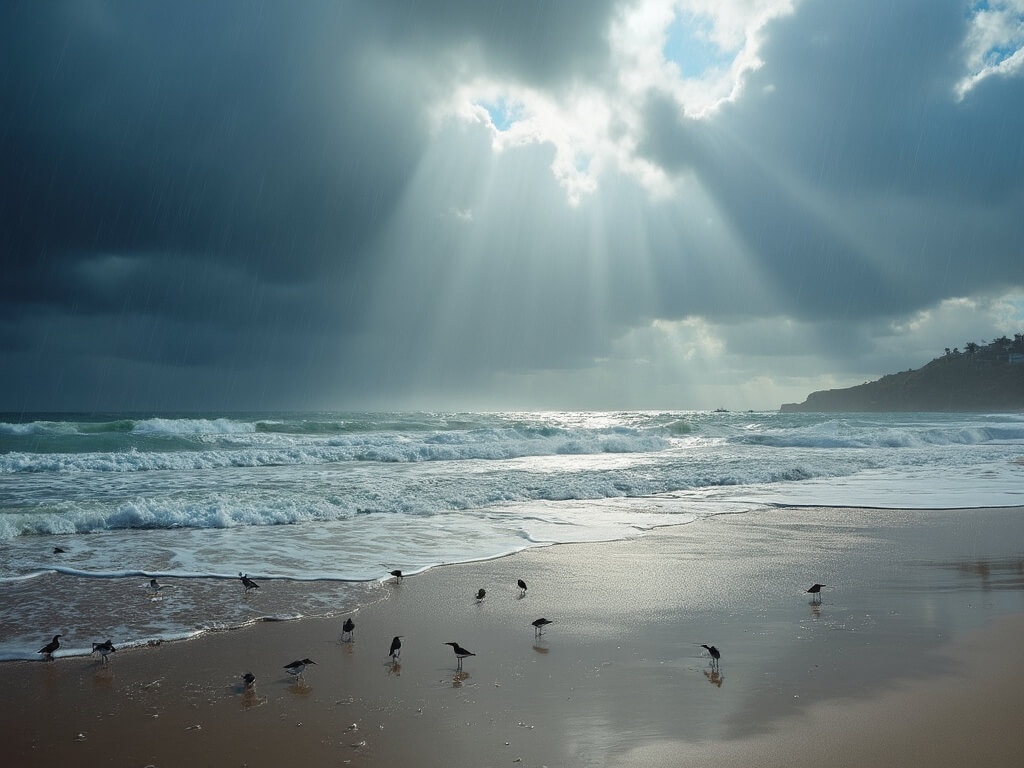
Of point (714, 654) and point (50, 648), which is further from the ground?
point (714, 654)

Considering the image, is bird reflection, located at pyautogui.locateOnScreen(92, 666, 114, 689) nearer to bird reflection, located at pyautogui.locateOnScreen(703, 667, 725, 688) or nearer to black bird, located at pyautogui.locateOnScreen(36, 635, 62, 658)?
black bird, located at pyautogui.locateOnScreen(36, 635, 62, 658)

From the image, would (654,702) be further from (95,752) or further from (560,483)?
(560,483)

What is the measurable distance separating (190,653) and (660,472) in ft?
54.7

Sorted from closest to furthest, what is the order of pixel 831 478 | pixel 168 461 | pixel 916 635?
pixel 916 635, pixel 831 478, pixel 168 461

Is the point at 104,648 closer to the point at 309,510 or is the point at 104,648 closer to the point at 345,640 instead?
the point at 345,640

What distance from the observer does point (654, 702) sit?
4.52 metres

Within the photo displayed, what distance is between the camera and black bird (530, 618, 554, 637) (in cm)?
598

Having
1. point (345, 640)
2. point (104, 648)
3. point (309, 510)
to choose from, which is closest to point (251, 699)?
point (345, 640)

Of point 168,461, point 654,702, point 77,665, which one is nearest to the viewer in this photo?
point 654,702

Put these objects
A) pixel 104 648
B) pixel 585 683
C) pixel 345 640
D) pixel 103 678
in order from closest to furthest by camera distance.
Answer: pixel 585 683, pixel 103 678, pixel 104 648, pixel 345 640

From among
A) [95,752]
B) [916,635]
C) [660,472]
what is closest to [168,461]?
[660,472]

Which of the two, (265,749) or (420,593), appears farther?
(420,593)

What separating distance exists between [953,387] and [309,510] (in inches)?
5213

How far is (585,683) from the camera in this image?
4875mm
